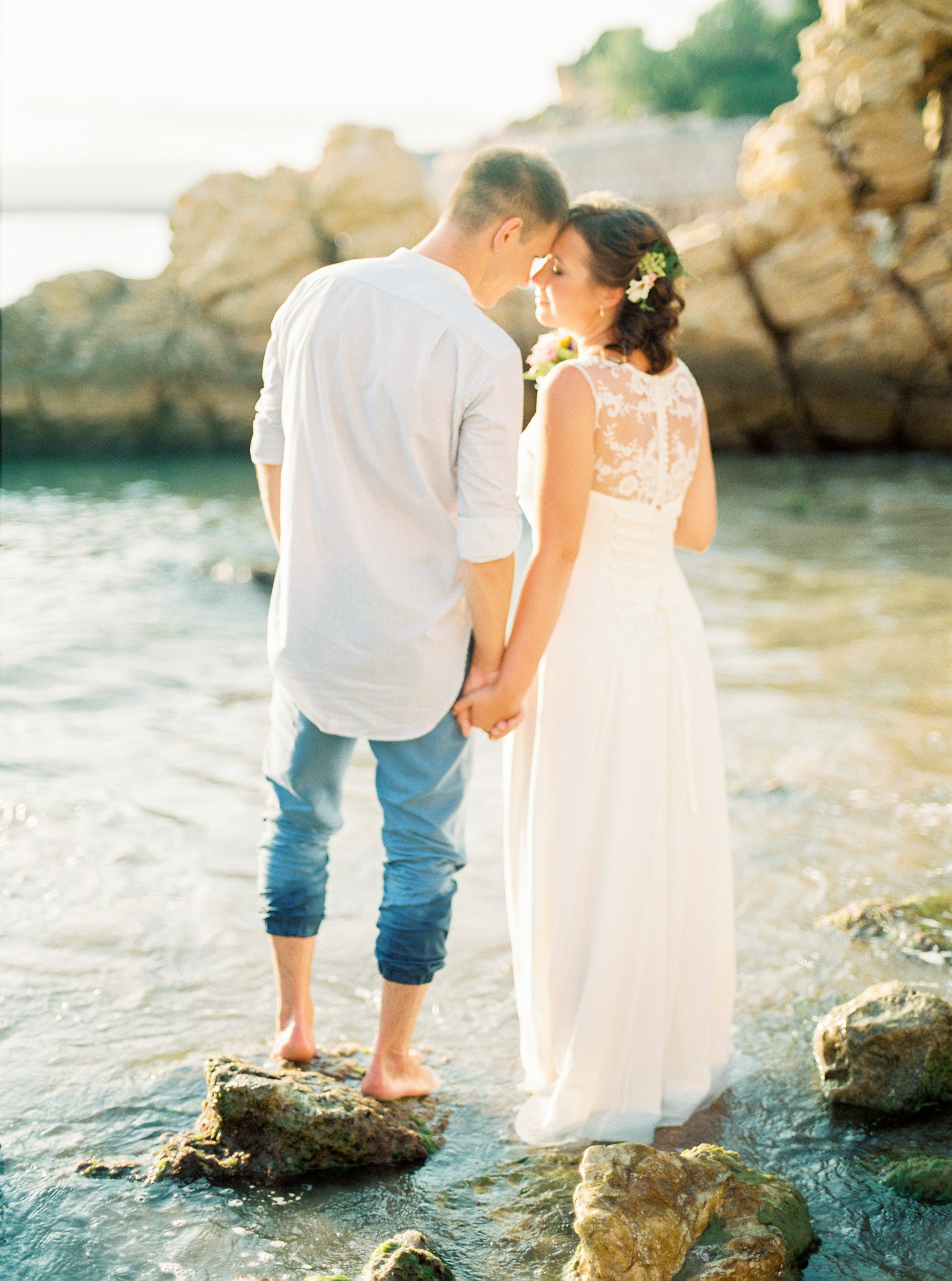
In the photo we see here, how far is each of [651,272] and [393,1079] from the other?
2.11 m

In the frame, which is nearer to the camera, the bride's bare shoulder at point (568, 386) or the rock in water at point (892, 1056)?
the bride's bare shoulder at point (568, 386)

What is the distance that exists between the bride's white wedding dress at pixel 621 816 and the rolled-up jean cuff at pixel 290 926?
0.57 meters

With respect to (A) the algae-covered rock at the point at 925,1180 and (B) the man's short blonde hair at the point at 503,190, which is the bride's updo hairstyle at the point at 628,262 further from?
(A) the algae-covered rock at the point at 925,1180

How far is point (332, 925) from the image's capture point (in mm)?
3996

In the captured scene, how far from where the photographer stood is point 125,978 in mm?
3559

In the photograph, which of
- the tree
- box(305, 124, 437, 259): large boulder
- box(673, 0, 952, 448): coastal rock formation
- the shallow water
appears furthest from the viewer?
the tree

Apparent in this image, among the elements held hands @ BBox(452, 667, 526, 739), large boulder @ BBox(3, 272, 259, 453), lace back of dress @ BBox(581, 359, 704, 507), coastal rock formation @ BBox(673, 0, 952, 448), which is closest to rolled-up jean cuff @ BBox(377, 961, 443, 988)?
held hands @ BBox(452, 667, 526, 739)

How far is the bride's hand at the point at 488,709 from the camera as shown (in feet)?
8.81

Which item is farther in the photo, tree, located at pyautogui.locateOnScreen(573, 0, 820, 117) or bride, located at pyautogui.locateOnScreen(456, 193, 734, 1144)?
tree, located at pyautogui.locateOnScreen(573, 0, 820, 117)

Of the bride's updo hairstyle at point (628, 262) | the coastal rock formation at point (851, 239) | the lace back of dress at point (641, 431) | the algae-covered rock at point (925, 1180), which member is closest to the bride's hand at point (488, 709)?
the lace back of dress at point (641, 431)

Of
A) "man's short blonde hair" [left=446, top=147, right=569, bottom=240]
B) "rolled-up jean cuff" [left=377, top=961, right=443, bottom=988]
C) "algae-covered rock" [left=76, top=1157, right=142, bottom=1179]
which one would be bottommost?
"algae-covered rock" [left=76, top=1157, right=142, bottom=1179]

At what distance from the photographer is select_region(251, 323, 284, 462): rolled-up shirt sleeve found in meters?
2.71

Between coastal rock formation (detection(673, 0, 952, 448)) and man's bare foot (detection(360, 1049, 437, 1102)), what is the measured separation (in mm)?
12504

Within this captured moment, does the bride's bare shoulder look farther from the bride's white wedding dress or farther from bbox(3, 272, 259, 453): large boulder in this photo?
bbox(3, 272, 259, 453): large boulder
